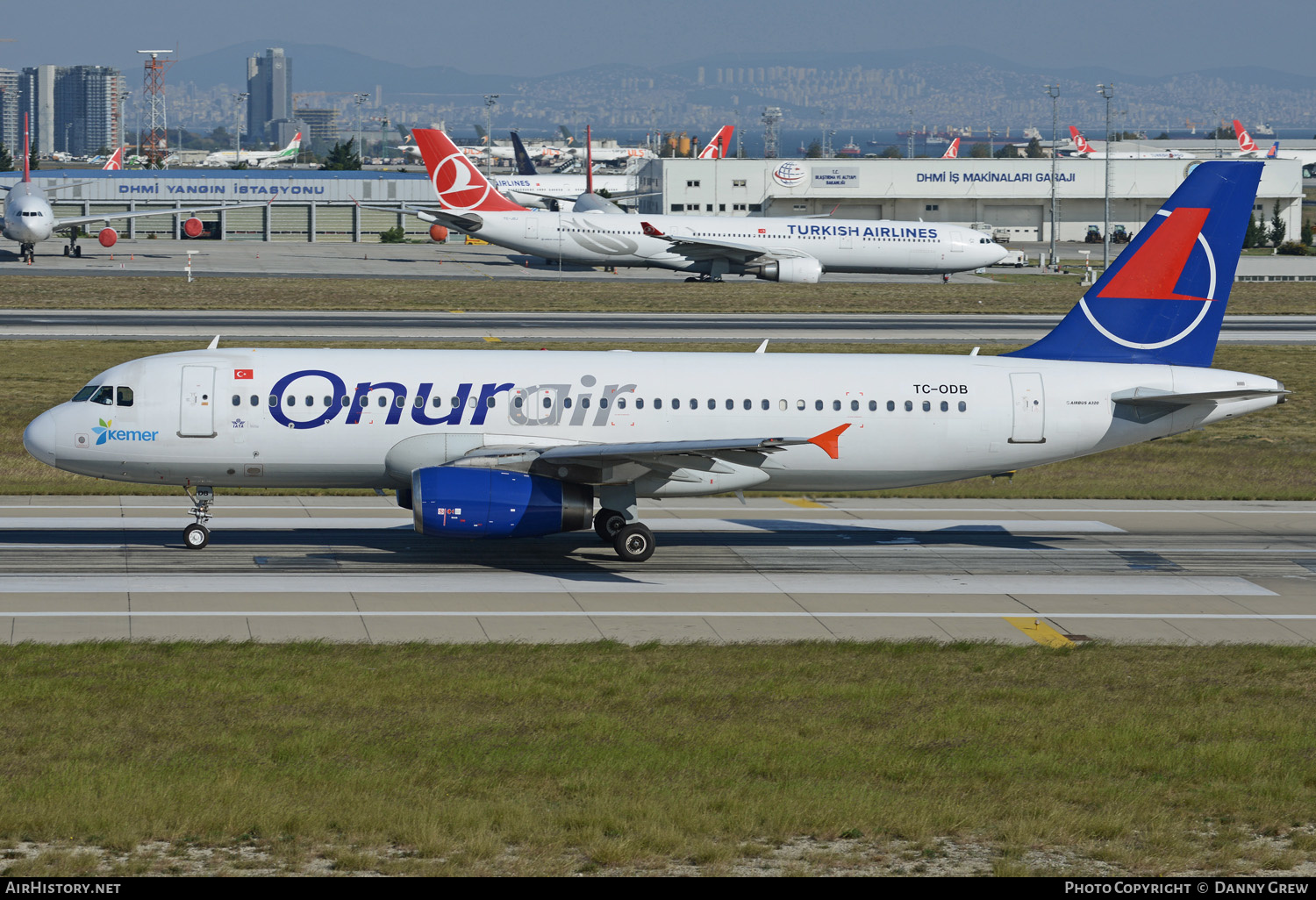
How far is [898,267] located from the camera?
10200 centimetres

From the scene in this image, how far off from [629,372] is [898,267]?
75663 mm

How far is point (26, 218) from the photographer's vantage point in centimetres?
10075

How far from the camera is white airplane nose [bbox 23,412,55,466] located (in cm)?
2811

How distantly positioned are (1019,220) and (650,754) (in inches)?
5871

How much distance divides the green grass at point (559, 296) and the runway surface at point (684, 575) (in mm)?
43659

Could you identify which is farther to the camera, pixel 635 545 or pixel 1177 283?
pixel 1177 283

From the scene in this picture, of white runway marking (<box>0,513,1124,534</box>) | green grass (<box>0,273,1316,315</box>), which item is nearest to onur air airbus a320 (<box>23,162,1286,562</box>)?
white runway marking (<box>0,513,1124,534</box>)

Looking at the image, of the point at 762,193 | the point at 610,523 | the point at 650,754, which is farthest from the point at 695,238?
the point at 650,754

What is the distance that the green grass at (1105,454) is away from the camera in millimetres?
38812

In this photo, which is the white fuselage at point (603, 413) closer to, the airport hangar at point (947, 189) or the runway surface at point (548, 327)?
the runway surface at point (548, 327)

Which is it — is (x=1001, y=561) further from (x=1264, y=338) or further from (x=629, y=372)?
(x=1264, y=338)

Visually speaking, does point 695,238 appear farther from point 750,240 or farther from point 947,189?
point 947,189

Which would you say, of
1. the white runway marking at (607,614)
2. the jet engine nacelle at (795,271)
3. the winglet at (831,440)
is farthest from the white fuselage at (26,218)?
the winglet at (831,440)

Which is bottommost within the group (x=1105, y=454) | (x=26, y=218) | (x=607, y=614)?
(x=607, y=614)
